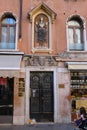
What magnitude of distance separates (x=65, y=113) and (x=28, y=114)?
1983mm

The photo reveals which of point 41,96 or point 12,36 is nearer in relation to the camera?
point 41,96

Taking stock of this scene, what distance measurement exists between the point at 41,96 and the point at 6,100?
191 cm

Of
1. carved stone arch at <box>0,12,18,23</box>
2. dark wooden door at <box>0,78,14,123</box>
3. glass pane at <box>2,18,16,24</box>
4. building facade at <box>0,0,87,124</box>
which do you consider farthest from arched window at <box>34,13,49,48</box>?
dark wooden door at <box>0,78,14,123</box>

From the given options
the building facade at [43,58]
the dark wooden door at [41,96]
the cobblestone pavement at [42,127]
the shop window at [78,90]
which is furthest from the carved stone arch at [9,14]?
the cobblestone pavement at [42,127]

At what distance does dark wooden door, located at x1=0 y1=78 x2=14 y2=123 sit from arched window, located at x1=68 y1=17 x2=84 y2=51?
3.98 m

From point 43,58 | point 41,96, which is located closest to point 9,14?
point 43,58

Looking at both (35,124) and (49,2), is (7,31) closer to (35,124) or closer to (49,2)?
(49,2)

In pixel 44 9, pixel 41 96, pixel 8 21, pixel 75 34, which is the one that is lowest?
pixel 41 96

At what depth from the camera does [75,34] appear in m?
17.0

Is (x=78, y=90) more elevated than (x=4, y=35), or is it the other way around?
(x=4, y=35)

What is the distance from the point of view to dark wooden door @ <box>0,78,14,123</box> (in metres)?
15.6

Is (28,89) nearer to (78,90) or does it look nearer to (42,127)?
(42,127)

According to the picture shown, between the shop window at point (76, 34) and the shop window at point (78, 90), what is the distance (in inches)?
59.0

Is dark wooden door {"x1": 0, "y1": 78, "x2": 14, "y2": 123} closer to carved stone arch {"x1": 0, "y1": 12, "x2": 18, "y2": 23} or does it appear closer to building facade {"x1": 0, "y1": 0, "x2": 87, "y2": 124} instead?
building facade {"x1": 0, "y1": 0, "x2": 87, "y2": 124}
